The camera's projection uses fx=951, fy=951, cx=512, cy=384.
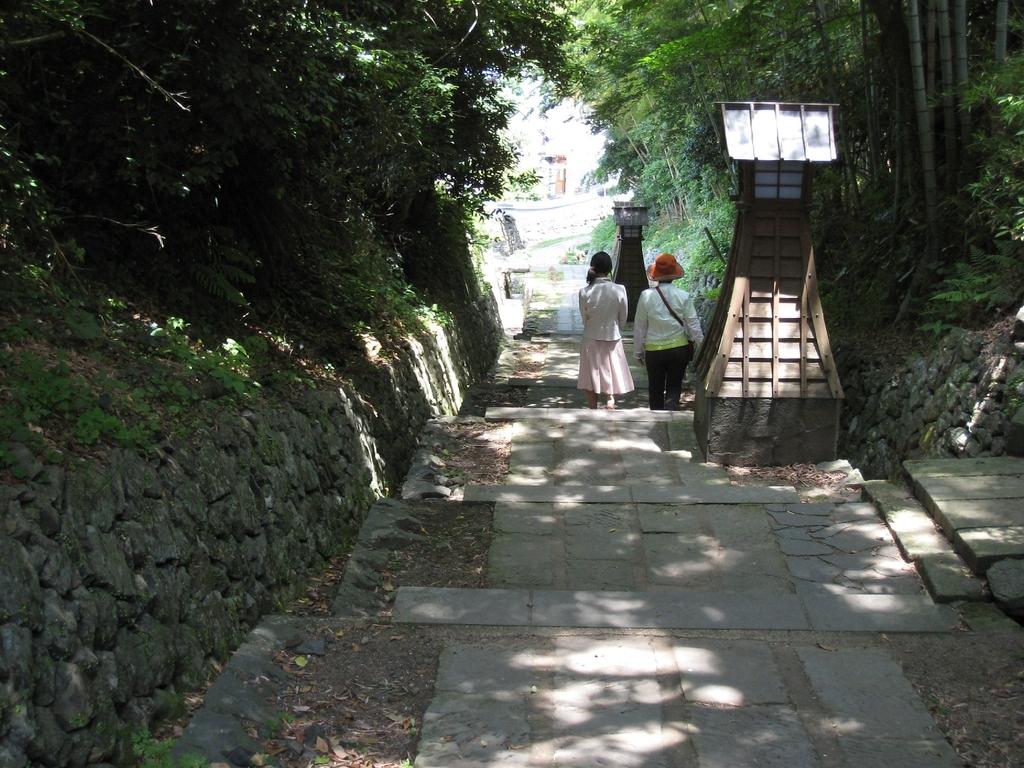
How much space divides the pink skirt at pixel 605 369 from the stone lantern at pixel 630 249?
39.8 feet

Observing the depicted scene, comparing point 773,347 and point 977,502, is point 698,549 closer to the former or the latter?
point 977,502

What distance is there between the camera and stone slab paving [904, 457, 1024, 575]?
462 cm

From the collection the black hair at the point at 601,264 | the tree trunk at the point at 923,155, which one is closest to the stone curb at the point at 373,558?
the black hair at the point at 601,264

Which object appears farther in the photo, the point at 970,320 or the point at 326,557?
the point at 970,320

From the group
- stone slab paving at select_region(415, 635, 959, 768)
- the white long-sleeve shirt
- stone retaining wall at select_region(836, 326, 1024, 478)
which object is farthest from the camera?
the white long-sleeve shirt

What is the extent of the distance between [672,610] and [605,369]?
444 centimetres

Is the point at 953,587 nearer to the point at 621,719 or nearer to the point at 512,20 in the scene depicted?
the point at 621,719

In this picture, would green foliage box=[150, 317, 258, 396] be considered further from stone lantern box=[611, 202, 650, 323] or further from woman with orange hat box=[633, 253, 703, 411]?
stone lantern box=[611, 202, 650, 323]

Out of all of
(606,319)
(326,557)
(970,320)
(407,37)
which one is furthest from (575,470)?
(407,37)

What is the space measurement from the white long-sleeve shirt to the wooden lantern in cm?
103

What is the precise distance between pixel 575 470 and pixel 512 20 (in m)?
6.06

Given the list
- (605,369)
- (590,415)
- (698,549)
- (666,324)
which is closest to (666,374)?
(605,369)

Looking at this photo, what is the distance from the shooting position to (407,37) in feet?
25.9

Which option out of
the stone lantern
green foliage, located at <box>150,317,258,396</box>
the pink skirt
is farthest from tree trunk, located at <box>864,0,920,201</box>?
the stone lantern
